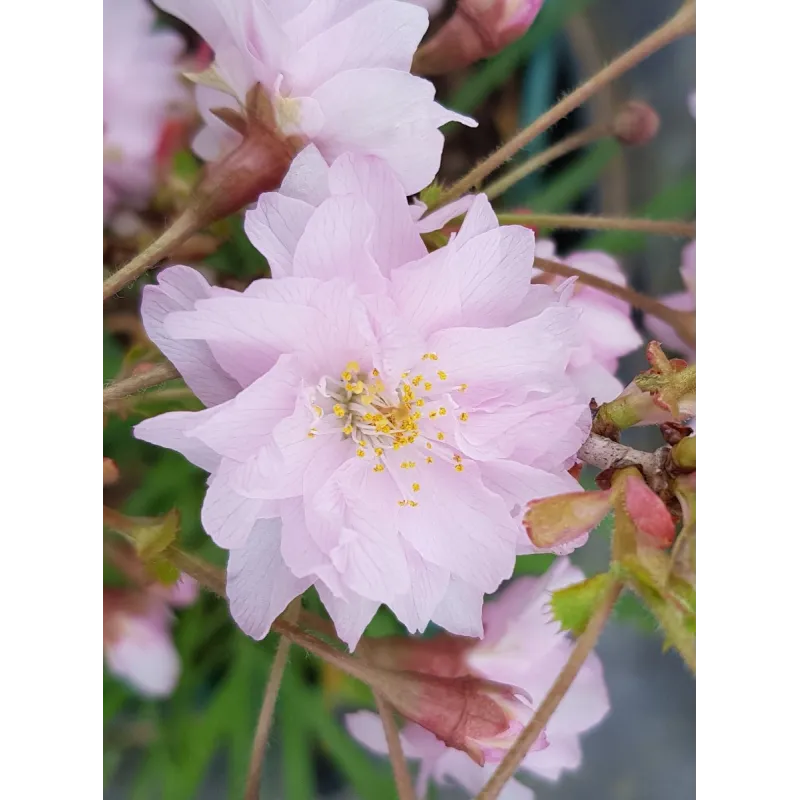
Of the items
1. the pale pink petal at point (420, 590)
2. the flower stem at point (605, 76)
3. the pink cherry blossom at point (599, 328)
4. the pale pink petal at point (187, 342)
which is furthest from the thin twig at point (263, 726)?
the flower stem at point (605, 76)

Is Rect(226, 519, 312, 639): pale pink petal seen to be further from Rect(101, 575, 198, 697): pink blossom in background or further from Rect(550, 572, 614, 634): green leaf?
Rect(550, 572, 614, 634): green leaf

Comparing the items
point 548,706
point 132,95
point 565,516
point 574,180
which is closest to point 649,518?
point 565,516

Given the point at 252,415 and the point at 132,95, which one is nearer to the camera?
the point at 252,415

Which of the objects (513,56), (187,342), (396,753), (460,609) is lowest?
(396,753)

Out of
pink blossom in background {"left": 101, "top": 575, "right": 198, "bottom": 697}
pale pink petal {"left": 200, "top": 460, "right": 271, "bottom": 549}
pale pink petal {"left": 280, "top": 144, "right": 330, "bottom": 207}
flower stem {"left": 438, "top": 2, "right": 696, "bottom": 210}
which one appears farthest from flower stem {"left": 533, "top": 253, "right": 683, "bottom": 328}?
pink blossom in background {"left": 101, "top": 575, "right": 198, "bottom": 697}

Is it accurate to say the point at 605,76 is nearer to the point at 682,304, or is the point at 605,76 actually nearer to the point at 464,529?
the point at 682,304

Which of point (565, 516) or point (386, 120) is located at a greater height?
point (386, 120)
